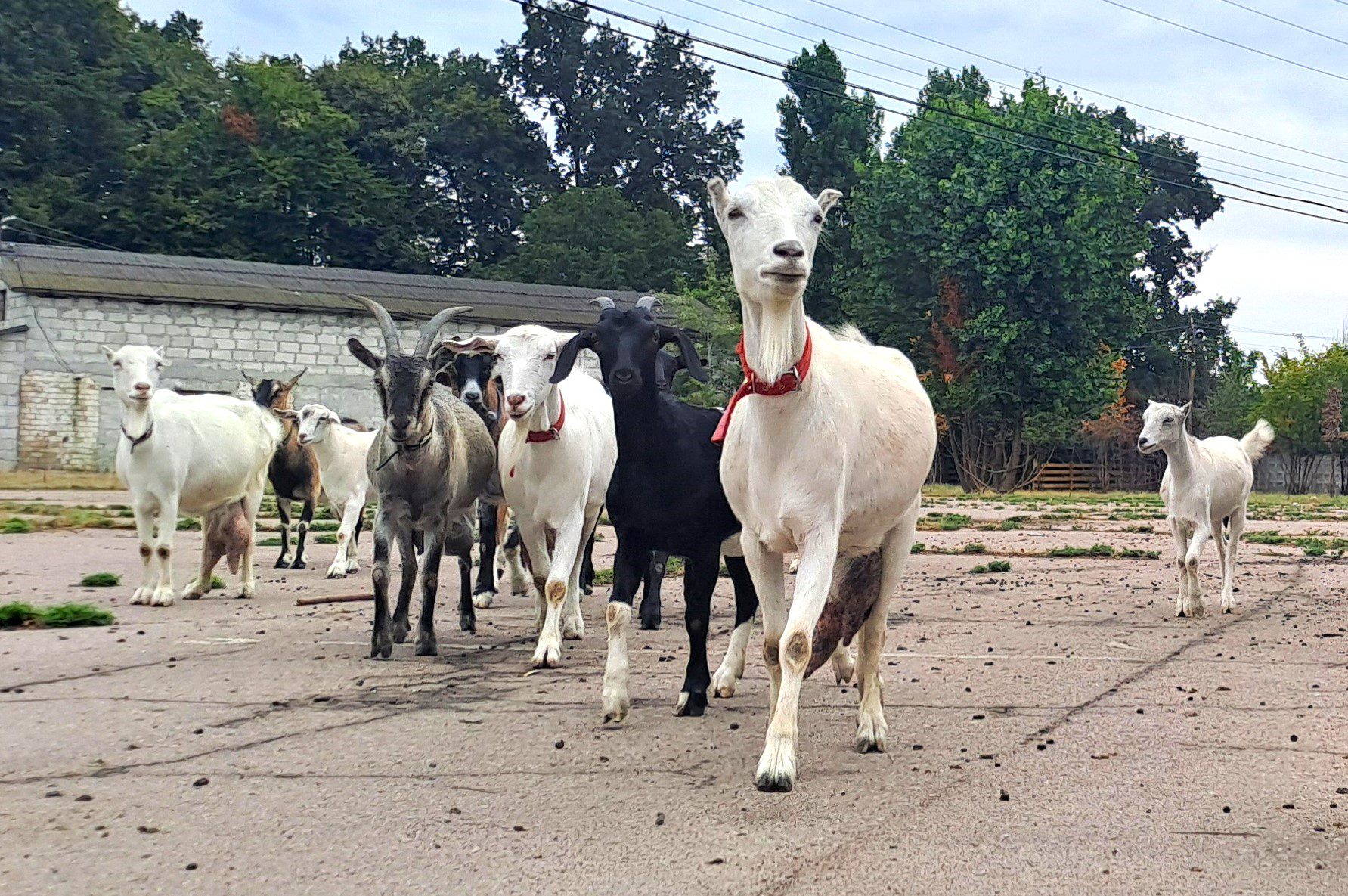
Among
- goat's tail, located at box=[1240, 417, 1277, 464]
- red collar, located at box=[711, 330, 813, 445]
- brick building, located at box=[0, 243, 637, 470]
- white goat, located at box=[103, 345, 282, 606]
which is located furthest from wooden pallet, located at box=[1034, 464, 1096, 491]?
red collar, located at box=[711, 330, 813, 445]

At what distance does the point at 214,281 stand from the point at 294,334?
12.2 ft

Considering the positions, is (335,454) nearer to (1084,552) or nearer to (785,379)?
(1084,552)

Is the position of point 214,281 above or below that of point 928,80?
below

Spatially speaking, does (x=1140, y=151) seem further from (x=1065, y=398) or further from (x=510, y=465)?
(x=510, y=465)

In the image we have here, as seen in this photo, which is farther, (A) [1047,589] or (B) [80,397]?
(B) [80,397]

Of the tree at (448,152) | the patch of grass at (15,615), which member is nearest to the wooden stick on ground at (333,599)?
the patch of grass at (15,615)

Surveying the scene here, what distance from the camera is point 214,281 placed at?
3988 centimetres

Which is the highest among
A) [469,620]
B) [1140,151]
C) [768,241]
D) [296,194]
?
[1140,151]

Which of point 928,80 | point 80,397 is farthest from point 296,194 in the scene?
point 928,80

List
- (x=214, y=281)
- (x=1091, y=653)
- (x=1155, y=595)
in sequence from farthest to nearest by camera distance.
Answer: (x=214, y=281) < (x=1155, y=595) < (x=1091, y=653)

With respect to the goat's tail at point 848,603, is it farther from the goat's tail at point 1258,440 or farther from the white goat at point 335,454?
the goat's tail at point 1258,440

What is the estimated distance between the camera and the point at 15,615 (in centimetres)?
1010

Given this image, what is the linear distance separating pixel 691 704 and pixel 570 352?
2.02m

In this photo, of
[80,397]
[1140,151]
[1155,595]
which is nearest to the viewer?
[1155,595]
